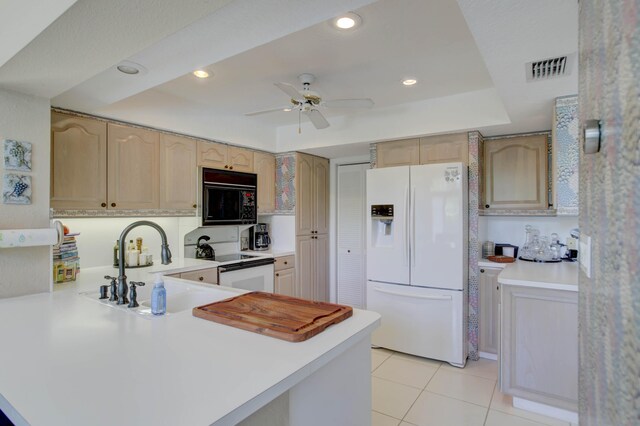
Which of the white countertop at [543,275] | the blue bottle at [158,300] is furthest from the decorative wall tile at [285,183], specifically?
the blue bottle at [158,300]

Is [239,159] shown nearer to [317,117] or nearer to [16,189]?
[317,117]

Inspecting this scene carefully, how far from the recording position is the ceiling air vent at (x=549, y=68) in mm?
1760

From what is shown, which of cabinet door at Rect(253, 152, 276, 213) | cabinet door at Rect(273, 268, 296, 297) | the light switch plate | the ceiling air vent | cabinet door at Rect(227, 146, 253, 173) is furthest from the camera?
cabinet door at Rect(253, 152, 276, 213)

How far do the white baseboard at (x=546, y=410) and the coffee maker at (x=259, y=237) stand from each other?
9.60ft

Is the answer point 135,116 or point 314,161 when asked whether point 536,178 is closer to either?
point 314,161

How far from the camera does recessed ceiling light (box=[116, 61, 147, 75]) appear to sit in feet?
5.98

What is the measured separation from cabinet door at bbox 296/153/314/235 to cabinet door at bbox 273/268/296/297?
1.65 ft

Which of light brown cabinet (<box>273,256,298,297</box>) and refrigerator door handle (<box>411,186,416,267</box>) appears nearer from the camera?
refrigerator door handle (<box>411,186,416,267</box>)

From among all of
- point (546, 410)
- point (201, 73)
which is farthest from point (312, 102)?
point (546, 410)

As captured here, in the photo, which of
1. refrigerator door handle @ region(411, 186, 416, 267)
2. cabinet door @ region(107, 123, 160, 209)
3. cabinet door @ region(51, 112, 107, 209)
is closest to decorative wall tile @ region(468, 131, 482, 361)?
refrigerator door handle @ region(411, 186, 416, 267)

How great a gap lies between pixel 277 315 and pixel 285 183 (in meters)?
2.94

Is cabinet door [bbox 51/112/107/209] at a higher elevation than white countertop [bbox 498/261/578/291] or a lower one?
higher

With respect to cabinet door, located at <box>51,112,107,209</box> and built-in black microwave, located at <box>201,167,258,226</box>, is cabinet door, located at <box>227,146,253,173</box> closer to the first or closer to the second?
built-in black microwave, located at <box>201,167,258,226</box>

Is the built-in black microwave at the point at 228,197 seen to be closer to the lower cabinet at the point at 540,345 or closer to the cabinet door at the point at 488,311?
the cabinet door at the point at 488,311
